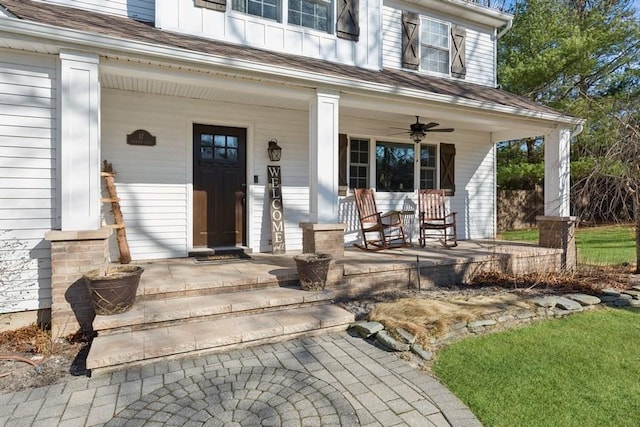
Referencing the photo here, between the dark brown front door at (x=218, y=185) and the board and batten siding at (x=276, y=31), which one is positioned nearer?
the board and batten siding at (x=276, y=31)

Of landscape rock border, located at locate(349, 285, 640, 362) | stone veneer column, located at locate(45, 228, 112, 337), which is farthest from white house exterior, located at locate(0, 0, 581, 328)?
landscape rock border, located at locate(349, 285, 640, 362)

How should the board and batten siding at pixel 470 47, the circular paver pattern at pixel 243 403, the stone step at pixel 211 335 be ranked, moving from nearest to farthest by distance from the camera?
the circular paver pattern at pixel 243 403
the stone step at pixel 211 335
the board and batten siding at pixel 470 47

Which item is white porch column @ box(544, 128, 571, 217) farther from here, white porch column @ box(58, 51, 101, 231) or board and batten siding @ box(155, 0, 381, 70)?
white porch column @ box(58, 51, 101, 231)

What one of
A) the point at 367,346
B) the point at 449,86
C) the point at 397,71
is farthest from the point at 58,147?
the point at 449,86

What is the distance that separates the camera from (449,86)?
6391 mm

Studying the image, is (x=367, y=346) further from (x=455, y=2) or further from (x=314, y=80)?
(x=455, y=2)

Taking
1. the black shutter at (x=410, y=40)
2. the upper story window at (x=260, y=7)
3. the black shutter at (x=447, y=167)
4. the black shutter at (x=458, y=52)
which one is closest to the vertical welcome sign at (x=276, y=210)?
the upper story window at (x=260, y=7)

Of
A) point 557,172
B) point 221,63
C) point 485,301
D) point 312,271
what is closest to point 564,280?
point 485,301

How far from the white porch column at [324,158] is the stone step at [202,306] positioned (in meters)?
1.04

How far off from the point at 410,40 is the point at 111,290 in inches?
256

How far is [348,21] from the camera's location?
591cm

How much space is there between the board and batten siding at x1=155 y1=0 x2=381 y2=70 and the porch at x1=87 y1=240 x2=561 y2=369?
10.2ft

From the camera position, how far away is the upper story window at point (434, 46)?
711cm

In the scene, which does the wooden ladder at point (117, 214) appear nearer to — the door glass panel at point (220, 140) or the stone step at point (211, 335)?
the door glass panel at point (220, 140)
